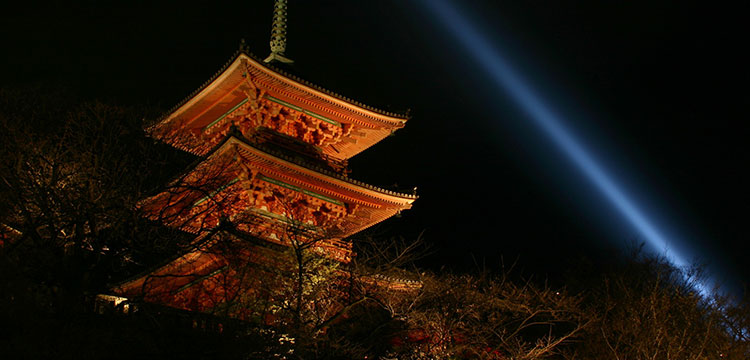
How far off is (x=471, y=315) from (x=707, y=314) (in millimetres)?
13132

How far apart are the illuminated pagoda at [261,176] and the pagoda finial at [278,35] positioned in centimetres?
9

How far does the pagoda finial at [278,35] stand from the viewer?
61.7ft

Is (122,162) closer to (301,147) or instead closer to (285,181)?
(285,181)

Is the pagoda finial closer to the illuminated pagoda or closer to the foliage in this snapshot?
the illuminated pagoda

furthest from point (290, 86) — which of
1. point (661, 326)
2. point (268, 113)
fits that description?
point (661, 326)

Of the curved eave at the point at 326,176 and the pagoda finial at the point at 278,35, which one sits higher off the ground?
the pagoda finial at the point at 278,35

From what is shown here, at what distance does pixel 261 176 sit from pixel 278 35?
6.10 metres

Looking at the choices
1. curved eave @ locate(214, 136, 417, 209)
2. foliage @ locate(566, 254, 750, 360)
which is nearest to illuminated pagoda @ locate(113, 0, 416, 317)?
curved eave @ locate(214, 136, 417, 209)

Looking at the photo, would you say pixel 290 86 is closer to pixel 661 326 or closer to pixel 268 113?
pixel 268 113

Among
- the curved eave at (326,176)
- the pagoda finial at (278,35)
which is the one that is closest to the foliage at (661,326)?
the curved eave at (326,176)

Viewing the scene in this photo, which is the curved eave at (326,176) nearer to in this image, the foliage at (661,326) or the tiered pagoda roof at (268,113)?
the tiered pagoda roof at (268,113)

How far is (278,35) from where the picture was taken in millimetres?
19578

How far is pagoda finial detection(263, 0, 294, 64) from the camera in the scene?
1880 cm

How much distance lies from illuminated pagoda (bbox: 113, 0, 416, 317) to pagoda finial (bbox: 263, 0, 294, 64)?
0.09 m
